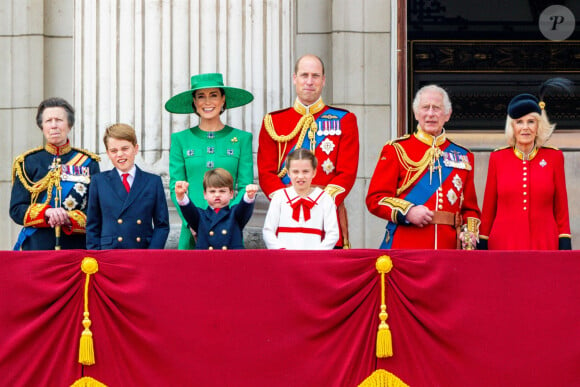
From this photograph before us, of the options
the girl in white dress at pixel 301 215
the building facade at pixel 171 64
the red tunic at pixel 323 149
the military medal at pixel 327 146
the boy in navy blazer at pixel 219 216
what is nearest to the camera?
the girl in white dress at pixel 301 215

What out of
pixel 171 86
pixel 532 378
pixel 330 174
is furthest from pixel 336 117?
pixel 532 378

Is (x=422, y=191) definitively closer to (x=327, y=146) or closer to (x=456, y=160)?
(x=456, y=160)

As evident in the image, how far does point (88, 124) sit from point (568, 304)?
412 centimetres

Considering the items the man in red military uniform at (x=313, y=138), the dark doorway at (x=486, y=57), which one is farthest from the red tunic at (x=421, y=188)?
the dark doorway at (x=486, y=57)

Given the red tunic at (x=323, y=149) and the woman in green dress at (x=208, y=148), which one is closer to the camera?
the red tunic at (x=323, y=149)

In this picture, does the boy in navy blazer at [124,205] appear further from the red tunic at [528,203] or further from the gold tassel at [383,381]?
the red tunic at [528,203]

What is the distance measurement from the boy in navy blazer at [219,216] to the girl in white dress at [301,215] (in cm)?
19

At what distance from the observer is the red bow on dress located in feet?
27.1

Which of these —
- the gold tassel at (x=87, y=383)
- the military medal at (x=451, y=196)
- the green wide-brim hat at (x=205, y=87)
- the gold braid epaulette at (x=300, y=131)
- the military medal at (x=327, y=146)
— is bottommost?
the gold tassel at (x=87, y=383)

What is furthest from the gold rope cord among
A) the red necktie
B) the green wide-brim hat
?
the red necktie

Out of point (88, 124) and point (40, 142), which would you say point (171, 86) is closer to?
point (88, 124)

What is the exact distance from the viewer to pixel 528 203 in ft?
28.6

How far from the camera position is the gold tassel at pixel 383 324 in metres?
7.58

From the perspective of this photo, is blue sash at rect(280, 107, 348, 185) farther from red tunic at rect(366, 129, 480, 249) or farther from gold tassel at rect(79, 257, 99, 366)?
gold tassel at rect(79, 257, 99, 366)
